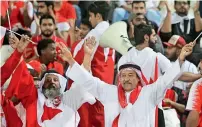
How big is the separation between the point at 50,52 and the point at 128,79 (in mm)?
2149

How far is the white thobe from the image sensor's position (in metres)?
7.96

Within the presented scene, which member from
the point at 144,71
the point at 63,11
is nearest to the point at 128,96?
the point at 144,71

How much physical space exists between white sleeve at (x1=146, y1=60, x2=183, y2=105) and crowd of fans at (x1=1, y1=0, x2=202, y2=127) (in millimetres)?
260

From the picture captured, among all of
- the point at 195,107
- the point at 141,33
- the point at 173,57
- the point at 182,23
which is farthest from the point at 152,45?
the point at 182,23

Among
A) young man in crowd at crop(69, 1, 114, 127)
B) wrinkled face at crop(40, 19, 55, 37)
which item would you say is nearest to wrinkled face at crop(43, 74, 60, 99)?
young man in crowd at crop(69, 1, 114, 127)

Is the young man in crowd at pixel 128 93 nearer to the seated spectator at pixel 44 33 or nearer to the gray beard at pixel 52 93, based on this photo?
the gray beard at pixel 52 93

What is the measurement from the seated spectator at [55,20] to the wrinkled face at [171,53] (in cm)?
181

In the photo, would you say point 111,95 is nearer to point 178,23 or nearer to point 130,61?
point 130,61

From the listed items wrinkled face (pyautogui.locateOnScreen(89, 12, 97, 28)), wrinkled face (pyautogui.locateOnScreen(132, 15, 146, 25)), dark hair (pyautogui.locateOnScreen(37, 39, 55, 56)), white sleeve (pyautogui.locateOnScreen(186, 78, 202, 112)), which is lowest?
white sleeve (pyautogui.locateOnScreen(186, 78, 202, 112))

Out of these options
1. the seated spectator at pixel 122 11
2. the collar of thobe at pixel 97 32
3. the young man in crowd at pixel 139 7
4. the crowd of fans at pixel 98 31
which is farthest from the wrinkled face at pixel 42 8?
the collar of thobe at pixel 97 32

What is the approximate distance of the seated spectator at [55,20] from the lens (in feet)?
38.3

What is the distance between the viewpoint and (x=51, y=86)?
8633 mm

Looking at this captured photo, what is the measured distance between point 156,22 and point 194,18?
76 centimetres

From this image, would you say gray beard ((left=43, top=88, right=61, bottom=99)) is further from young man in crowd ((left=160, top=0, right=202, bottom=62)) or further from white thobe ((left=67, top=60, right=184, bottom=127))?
young man in crowd ((left=160, top=0, right=202, bottom=62))
